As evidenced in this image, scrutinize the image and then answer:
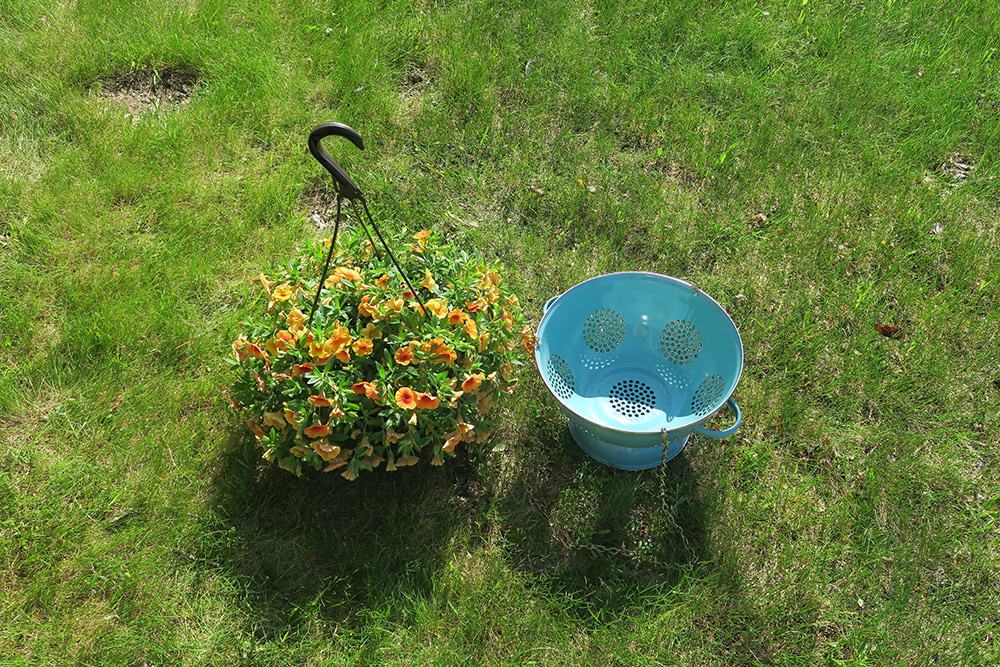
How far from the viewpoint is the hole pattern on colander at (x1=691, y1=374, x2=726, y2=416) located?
2661 mm

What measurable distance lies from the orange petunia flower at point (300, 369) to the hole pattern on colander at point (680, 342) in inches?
50.7

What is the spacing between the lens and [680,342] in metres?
2.85

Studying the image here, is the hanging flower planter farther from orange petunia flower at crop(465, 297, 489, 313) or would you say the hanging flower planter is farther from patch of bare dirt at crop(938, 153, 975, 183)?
patch of bare dirt at crop(938, 153, 975, 183)

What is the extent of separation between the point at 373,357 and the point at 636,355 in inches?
40.6

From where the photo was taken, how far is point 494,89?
3.86 meters

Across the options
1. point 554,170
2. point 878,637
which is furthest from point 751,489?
point 554,170

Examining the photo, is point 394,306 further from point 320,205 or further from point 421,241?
point 320,205

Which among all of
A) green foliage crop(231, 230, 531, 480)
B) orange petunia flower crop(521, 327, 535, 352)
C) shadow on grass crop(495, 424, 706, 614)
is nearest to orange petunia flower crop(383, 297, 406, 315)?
green foliage crop(231, 230, 531, 480)

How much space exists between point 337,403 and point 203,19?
2718 millimetres

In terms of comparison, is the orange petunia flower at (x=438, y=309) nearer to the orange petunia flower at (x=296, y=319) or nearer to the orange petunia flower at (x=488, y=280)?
the orange petunia flower at (x=488, y=280)

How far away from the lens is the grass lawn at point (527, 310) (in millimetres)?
2434

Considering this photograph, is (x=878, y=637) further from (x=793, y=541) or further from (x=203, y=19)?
(x=203, y=19)

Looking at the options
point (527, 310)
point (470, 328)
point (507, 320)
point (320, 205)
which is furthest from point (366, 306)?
point (320, 205)

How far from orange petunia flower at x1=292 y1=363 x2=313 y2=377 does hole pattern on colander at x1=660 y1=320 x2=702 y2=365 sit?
1287 mm
